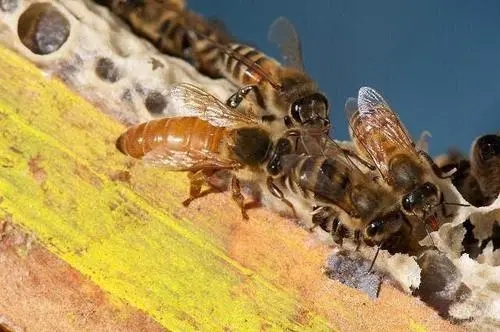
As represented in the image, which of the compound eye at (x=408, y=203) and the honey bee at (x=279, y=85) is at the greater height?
the compound eye at (x=408, y=203)

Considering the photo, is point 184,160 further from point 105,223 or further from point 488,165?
point 488,165

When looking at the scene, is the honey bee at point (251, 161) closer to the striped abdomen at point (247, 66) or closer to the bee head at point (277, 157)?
the bee head at point (277, 157)

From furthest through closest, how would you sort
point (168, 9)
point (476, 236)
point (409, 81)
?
point (409, 81)
point (168, 9)
point (476, 236)

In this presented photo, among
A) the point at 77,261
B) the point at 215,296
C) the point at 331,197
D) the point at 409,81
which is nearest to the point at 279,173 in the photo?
the point at 331,197

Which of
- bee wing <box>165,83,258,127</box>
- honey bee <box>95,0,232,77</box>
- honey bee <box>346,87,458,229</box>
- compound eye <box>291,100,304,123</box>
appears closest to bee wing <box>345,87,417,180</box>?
honey bee <box>346,87,458,229</box>

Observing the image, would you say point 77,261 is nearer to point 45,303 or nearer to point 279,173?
point 45,303

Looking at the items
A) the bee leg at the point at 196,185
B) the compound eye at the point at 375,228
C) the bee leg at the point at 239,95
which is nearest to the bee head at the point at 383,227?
the compound eye at the point at 375,228

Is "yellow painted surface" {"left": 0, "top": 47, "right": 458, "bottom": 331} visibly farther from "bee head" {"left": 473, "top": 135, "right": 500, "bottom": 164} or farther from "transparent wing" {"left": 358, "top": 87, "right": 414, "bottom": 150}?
"bee head" {"left": 473, "top": 135, "right": 500, "bottom": 164}
